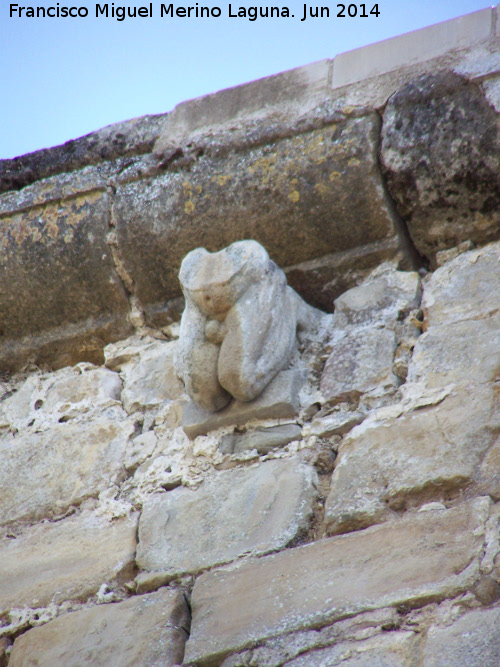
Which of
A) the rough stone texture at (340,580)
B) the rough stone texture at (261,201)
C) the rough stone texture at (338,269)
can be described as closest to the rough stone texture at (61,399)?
the rough stone texture at (261,201)

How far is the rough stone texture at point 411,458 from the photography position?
200 centimetres

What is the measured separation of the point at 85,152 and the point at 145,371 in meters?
0.94

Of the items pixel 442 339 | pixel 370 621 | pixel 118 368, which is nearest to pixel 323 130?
pixel 442 339

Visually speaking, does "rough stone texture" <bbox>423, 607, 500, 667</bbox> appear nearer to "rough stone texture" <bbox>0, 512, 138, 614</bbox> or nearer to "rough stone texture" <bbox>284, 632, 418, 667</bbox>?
"rough stone texture" <bbox>284, 632, 418, 667</bbox>

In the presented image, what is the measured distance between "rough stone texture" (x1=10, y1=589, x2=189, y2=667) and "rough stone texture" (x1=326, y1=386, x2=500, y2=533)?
18.1 inches

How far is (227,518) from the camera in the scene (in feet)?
7.34

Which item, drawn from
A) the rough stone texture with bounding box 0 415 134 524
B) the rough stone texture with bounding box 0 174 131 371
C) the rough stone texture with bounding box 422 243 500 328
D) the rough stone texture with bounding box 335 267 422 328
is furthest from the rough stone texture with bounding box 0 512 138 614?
the rough stone texture with bounding box 422 243 500 328

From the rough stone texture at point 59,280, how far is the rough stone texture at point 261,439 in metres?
0.85

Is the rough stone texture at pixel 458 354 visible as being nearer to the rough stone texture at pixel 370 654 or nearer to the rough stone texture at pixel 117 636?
the rough stone texture at pixel 370 654

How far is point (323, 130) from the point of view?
113 inches

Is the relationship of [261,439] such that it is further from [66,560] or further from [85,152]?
[85,152]

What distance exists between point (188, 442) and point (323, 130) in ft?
3.89

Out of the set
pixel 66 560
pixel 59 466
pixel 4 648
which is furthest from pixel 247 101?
pixel 4 648

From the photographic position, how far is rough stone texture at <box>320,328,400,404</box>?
7.89 ft
